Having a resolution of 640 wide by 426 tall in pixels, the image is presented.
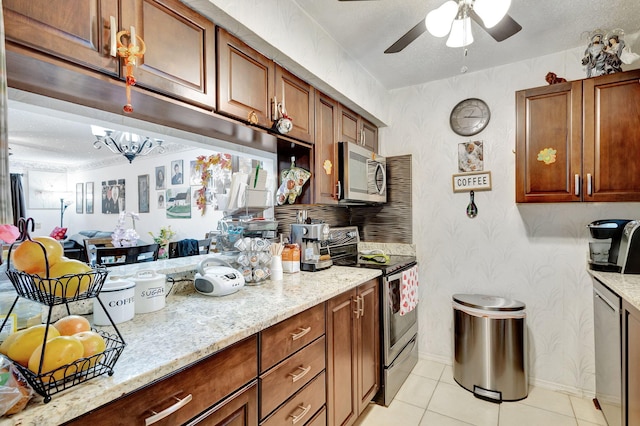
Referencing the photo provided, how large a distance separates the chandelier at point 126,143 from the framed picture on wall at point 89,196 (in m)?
0.17

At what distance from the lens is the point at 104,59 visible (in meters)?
1.04

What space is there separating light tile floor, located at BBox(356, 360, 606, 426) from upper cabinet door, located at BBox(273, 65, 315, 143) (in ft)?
6.02

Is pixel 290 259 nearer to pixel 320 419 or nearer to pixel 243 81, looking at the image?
pixel 320 419

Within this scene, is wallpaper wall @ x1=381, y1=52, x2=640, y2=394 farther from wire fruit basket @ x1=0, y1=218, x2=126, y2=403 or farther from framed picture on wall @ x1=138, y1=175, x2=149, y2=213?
wire fruit basket @ x1=0, y1=218, x2=126, y2=403

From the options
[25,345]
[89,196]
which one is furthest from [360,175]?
[25,345]

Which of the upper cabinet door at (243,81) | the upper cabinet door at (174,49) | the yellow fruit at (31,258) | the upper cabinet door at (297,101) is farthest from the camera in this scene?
the upper cabinet door at (297,101)

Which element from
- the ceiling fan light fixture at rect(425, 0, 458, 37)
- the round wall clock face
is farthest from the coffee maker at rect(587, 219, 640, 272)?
the ceiling fan light fixture at rect(425, 0, 458, 37)

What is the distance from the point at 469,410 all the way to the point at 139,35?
8.84ft

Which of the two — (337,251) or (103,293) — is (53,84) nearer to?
(103,293)

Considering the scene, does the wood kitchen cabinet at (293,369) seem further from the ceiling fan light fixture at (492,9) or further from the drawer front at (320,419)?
the ceiling fan light fixture at (492,9)

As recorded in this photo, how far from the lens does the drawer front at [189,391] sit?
2.49 feet

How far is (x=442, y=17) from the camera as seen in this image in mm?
1440

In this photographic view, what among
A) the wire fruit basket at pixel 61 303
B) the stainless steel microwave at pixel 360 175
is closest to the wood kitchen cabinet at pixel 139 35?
the wire fruit basket at pixel 61 303

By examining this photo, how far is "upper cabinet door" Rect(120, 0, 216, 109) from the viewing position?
3.74 ft
